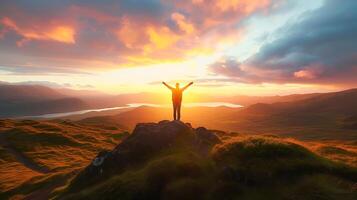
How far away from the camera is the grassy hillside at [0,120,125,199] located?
4129cm

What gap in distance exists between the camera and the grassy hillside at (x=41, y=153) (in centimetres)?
4129

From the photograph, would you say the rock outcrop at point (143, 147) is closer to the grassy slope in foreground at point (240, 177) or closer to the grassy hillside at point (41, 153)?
the grassy slope in foreground at point (240, 177)

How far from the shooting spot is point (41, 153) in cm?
6656

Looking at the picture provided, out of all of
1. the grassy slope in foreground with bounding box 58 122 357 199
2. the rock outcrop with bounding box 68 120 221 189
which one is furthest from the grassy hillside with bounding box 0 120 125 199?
the grassy slope in foreground with bounding box 58 122 357 199

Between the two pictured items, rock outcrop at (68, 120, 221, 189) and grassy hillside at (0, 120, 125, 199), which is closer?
rock outcrop at (68, 120, 221, 189)

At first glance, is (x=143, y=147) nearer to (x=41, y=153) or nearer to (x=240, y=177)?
(x=240, y=177)

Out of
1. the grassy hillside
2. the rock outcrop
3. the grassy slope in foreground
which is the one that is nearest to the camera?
the grassy slope in foreground

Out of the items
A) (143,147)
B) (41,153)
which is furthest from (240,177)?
(41,153)

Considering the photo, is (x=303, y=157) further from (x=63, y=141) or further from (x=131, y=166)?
(x=63, y=141)

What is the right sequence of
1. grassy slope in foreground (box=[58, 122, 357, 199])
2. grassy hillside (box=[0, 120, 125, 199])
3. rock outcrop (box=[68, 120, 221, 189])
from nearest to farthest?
grassy slope in foreground (box=[58, 122, 357, 199]) → rock outcrop (box=[68, 120, 221, 189]) → grassy hillside (box=[0, 120, 125, 199])

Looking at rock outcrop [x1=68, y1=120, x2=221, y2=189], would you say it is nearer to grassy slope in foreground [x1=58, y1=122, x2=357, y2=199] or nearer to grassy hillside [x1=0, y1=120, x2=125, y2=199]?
grassy slope in foreground [x1=58, y1=122, x2=357, y2=199]

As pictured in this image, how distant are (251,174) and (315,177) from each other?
392cm

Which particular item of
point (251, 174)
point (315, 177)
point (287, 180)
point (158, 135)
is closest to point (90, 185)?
point (158, 135)

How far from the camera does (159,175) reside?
22.8 metres
